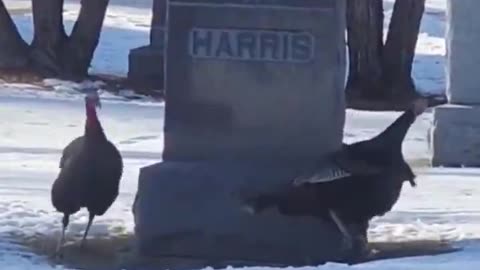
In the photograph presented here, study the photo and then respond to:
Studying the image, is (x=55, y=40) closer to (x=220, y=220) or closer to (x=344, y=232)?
(x=220, y=220)

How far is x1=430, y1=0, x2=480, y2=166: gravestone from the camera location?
38.1 feet

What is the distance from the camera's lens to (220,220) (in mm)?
8180

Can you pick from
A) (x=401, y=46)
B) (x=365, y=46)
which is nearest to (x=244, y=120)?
(x=365, y=46)

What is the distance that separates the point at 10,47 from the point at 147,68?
1.80 m

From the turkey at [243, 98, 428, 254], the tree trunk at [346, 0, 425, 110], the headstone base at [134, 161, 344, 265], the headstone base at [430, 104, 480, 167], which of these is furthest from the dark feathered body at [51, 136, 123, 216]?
the tree trunk at [346, 0, 425, 110]

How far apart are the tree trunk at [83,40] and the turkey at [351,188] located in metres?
12.0

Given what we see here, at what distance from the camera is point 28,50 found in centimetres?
1992

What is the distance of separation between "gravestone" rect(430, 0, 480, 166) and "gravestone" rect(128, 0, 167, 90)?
7.77 meters

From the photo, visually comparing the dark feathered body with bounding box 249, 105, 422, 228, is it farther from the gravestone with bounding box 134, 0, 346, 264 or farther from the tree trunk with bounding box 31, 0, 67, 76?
the tree trunk with bounding box 31, 0, 67, 76

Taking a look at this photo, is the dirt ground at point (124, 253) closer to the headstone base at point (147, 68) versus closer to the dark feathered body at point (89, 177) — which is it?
the dark feathered body at point (89, 177)

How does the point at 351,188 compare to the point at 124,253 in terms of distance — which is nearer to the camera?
the point at 351,188

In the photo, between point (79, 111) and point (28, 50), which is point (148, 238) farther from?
point (28, 50)

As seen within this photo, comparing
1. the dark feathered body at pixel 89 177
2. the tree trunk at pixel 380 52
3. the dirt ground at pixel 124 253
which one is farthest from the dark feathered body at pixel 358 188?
the tree trunk at pixel 380 52

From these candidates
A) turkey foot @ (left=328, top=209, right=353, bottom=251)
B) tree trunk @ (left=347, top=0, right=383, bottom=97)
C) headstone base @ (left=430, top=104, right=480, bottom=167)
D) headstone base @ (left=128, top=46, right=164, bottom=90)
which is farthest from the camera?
headstone base @ (left=128, top=46, right=164, bottom=90)
